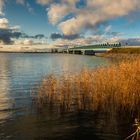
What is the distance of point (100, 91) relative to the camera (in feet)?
68.3

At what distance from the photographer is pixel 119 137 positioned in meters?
15.0

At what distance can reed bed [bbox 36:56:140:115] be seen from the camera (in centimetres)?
1969

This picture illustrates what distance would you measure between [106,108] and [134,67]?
12.0 feet

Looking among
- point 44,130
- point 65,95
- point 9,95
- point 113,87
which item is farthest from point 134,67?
point 9,95

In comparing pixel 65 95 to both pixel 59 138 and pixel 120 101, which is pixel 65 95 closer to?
pixel 120 101

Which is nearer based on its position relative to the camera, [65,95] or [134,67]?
[134,67]

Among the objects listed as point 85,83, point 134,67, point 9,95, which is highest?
point 134,67

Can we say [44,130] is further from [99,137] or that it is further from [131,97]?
[131,97]

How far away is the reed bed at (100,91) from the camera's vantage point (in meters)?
19.7

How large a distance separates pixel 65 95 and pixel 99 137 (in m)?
7.73

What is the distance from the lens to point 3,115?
19266 millimetres

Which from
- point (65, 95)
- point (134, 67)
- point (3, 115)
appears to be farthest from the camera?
point (65, 95)

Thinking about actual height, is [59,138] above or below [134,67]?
below

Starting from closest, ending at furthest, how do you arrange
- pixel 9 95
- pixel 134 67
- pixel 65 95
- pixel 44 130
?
1. pixel 44 130
2. pixel 134 67
3. pixel 65 95
4. pixel 9 95
